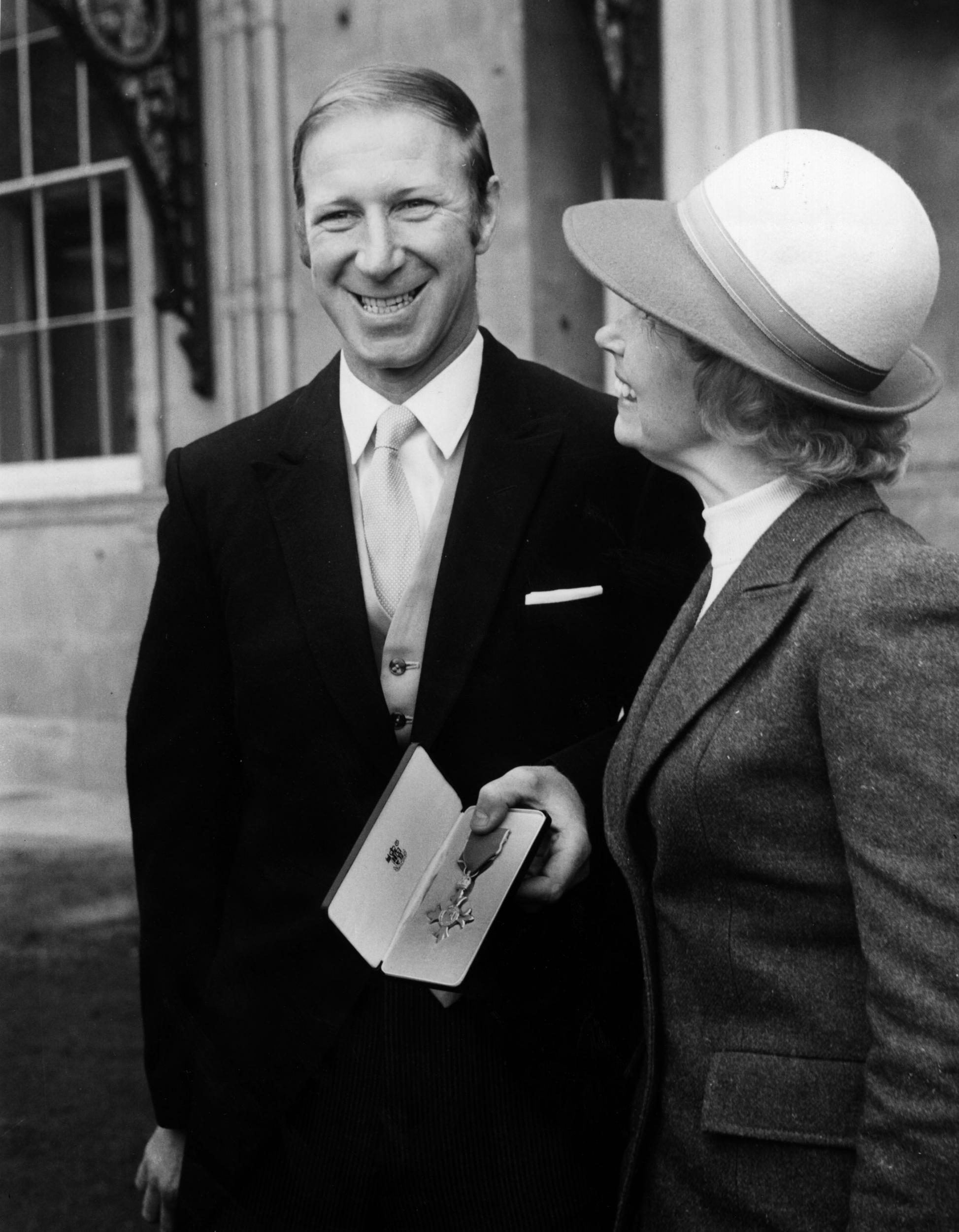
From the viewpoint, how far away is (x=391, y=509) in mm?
1720

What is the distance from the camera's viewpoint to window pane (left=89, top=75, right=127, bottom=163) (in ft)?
8.26

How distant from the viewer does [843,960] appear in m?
1.14

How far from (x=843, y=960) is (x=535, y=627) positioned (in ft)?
Result: 2.16

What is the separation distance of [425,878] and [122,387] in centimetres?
142

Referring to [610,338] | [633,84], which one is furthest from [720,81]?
[610,338]

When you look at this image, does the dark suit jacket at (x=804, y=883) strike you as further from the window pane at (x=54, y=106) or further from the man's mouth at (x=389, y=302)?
the window pane at (x=54, y=106)

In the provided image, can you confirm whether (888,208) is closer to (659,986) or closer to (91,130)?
(659,986)

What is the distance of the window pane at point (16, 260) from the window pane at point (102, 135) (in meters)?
0.19

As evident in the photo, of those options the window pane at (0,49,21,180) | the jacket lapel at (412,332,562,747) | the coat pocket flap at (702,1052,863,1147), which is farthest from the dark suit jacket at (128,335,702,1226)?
the window pane at (0,49,21,180)

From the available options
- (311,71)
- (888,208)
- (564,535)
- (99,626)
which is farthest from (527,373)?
(99,626)

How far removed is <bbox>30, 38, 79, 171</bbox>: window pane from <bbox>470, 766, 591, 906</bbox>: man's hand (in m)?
1.62

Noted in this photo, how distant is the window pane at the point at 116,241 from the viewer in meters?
2.48

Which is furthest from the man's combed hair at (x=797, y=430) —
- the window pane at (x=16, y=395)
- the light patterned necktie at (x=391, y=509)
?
the window pane at (x=16, y=395)

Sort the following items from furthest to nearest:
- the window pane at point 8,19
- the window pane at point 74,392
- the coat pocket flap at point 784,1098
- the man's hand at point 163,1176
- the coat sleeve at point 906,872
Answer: the window pane at point 74,392 → the window pane at point 8,19 → the man's hand at point 163,1176 → the coat pocket flap at point 784,1098 → the coat sleeve at point 906,872
